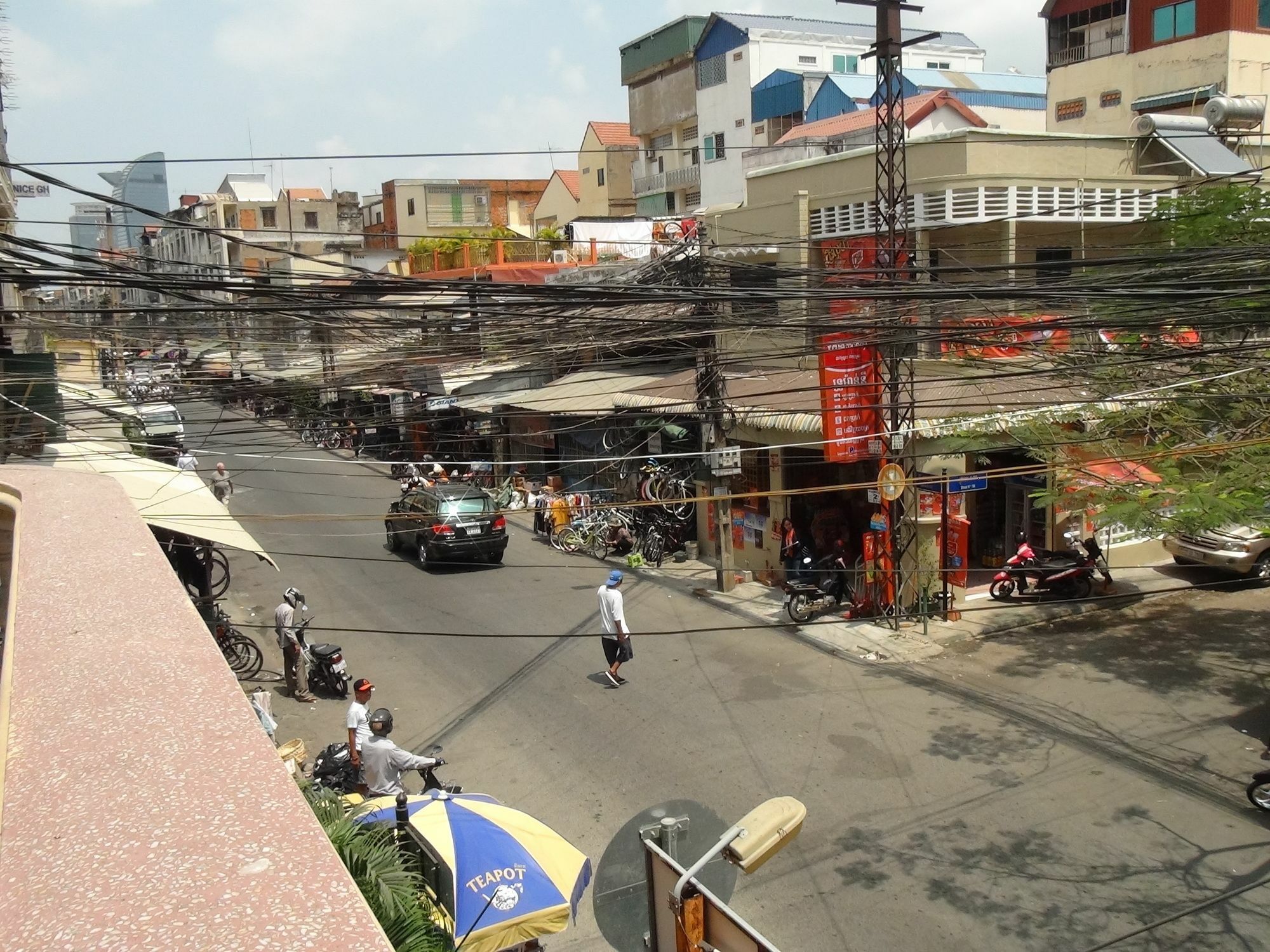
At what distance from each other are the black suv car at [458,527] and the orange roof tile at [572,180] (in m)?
33.0

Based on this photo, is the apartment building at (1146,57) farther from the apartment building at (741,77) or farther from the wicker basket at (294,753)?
the wicker basket at (294,753)

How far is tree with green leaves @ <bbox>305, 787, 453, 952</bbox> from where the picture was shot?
4148 mm

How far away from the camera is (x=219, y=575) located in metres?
19.7

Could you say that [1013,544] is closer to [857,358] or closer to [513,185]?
[857,358]

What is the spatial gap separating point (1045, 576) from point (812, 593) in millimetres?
3291

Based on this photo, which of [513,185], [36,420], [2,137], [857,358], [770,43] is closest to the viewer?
[857,358]

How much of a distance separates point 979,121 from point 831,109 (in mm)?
10391

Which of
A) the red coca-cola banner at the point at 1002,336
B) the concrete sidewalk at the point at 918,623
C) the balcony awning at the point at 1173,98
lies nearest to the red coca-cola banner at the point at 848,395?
the red coca-cola banner at the point at 1002,336

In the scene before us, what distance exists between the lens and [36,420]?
557 inches

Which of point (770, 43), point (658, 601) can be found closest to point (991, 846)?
point (658, 601)

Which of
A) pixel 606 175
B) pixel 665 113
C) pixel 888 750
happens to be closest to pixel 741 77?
pixel 665 113

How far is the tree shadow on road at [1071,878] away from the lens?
6.93 metres

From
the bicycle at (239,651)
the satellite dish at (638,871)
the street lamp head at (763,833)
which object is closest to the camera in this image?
the street lamp head at (763,833)

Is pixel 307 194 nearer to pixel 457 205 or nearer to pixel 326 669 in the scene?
pixel 457 205
